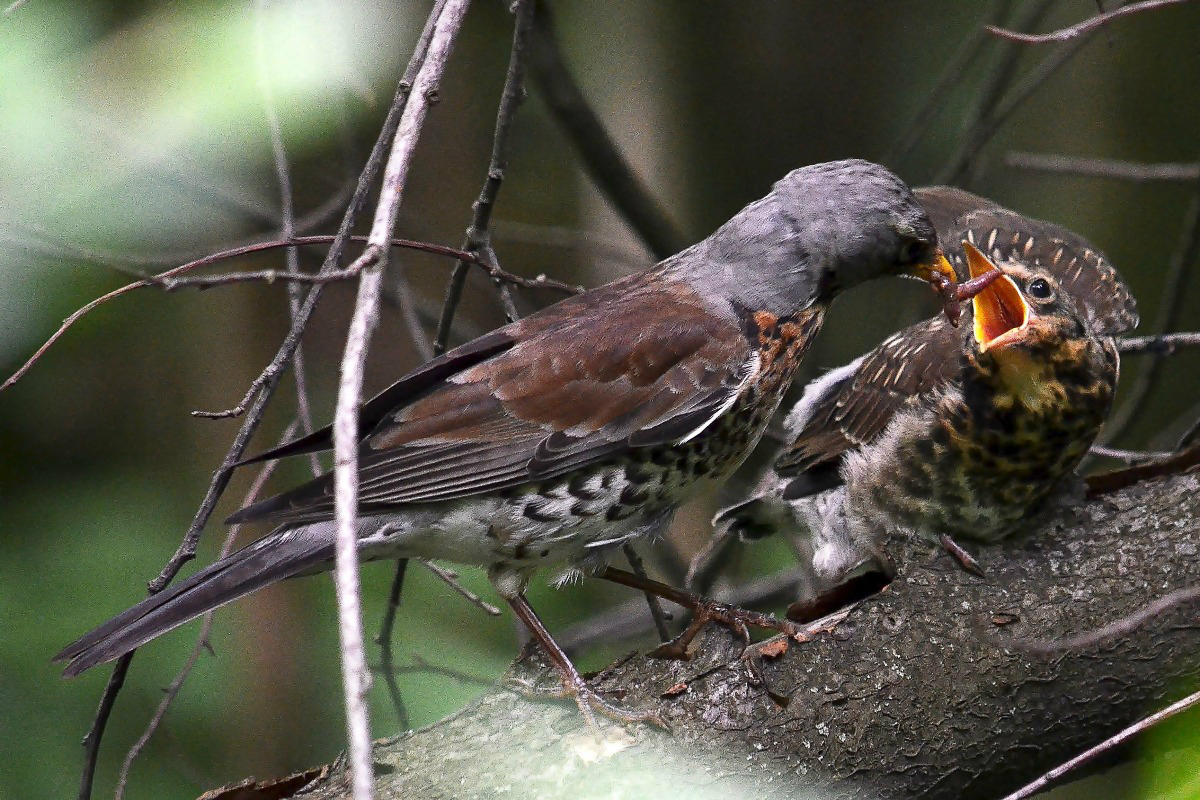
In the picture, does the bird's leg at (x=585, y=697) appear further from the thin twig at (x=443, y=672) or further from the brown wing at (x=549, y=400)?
the thin twig at (x=443, y=672)

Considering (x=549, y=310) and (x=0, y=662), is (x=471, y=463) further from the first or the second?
(x=0, y=662)

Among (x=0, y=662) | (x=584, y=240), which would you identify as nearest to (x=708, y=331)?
(x=584, y=240)

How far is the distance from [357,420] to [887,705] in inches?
50.0

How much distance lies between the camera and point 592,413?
2564 mm

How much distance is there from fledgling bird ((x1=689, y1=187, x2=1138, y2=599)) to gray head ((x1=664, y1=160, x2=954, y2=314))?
349mm

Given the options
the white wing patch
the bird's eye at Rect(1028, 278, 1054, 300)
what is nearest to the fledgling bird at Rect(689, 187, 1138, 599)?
the bird's eye at Rect(1028, 278, 1054, 300)

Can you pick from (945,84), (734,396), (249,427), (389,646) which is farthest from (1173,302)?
(249,427)

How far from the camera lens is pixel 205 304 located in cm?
475

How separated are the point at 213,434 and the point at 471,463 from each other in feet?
8.06

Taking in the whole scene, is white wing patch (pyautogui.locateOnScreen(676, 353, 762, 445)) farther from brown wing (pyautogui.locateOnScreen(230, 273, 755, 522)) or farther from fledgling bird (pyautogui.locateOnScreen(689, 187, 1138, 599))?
fledgling bird (pyautogui.locateOnScreen(689, 187, 1138, 599))

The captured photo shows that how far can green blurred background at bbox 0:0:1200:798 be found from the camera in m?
2.55

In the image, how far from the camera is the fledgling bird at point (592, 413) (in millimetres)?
2510

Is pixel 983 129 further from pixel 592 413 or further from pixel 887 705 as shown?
pixel 887 705

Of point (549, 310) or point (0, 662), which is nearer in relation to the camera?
point (549, 310)
